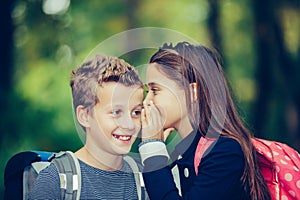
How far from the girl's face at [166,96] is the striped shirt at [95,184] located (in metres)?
0.30

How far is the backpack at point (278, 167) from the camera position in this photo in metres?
3.09

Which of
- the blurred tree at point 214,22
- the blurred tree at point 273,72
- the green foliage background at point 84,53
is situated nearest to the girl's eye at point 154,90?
the green foliage background at point 84,53

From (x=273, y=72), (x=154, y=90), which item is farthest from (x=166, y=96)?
(x=273, y=72)

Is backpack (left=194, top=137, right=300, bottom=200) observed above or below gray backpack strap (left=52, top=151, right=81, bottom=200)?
below

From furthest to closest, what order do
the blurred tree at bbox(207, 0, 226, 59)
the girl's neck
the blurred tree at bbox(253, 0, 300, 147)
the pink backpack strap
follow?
the blurred tree at bbox(207, 0, 226, 59)
the blurred tree at bbox(253, 0, 300, 147)
the girl's neck
the pink backpack strap

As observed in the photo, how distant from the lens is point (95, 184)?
2.99 metres

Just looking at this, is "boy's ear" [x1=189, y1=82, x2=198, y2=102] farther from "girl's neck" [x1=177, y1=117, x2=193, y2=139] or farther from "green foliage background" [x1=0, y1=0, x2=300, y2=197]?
"green foliage background" [x1=0, y1=0, x2=300, y2=197]

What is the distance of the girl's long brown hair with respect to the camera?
3.17 m

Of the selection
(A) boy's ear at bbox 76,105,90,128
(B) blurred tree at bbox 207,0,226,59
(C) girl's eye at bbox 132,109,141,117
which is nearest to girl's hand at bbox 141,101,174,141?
(C) girl's eye at bbox 132,109,141,117

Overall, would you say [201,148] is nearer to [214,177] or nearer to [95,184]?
[214,177]

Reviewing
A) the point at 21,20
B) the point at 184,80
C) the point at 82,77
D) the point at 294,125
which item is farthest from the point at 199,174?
the point at 21,20

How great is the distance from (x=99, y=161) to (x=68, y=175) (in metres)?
0.22

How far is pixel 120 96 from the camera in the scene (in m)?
3.12

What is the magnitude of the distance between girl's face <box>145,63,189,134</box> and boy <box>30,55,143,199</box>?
9 cm
